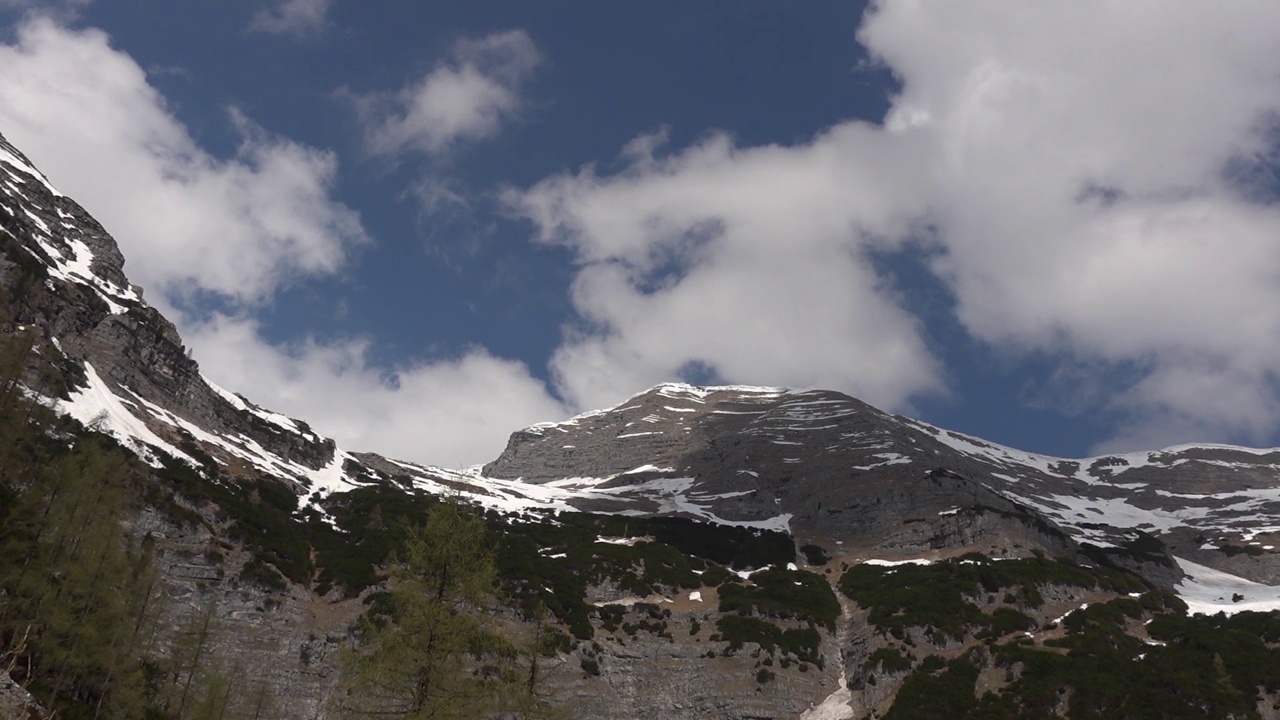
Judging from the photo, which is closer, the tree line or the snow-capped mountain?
the tree line

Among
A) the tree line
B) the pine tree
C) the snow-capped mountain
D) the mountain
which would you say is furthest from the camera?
the snow-capped mountain

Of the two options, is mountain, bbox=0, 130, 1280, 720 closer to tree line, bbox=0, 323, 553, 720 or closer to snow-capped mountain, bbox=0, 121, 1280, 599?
snow-capped mountain, bbox=0, 121, 1280, 599

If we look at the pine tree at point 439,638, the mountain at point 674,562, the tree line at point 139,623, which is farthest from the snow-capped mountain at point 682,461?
the pine tree at point 439,638

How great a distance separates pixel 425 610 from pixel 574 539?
9278 cm

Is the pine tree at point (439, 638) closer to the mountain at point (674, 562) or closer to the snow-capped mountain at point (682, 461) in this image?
the mountain at point (674, 562)

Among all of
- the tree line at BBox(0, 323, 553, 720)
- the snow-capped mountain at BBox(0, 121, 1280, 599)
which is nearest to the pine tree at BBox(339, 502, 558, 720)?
the tree line at BBox(0, 323, 553, 720)

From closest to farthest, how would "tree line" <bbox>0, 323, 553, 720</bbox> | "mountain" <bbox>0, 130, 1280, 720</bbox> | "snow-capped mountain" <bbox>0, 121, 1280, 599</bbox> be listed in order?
1. "tree line" <bbox>0, 323, 553, 720</bbox>
2. "mountain" <bbox>0, 130, 1280, 720</bbox>
3. "snow-capped mountain" <bbox>0, 121, 1280, 599</bbox>

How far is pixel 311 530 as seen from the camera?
93.4m

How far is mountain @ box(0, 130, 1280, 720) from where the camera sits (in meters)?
73.2

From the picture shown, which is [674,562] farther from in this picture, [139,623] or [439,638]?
[439,638]

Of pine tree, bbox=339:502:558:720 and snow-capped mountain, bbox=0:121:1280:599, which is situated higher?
snow-capped mountain, bbox=0:121:1280:599

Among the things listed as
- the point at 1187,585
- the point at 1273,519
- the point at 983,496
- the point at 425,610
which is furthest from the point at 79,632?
the point at 1273,519

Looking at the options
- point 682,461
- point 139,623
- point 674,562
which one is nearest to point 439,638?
point 139,623

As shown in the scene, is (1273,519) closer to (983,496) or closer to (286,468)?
(983,496)
